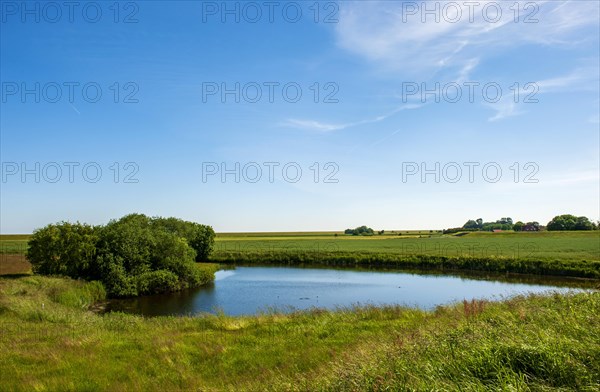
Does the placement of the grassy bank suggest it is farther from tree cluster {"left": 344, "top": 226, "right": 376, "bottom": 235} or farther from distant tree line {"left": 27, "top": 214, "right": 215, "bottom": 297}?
tree cluster {"left": 344, "top": 226, "right": 376, "bottom": 235}

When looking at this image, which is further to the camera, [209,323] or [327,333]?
[209,323]

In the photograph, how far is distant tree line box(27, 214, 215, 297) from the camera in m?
36.5

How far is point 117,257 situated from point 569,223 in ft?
516

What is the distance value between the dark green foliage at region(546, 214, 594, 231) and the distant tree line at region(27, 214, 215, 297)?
472ft

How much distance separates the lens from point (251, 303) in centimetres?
3425

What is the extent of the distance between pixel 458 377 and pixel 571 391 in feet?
4.97

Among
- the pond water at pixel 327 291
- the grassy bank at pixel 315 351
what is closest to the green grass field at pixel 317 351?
the grassy bank at pixel 315 351

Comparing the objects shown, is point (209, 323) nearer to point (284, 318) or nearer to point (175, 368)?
point (284, 318)

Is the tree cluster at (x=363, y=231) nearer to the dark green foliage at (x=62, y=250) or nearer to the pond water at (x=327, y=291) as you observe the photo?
the pond water at (x=327, y=291)

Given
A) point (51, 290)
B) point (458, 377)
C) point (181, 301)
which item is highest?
point (458, 377)

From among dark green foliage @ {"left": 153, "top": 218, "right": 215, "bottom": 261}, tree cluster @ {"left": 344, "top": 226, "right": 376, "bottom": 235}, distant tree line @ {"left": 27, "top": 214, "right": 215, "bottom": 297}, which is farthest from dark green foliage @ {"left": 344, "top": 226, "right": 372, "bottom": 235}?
distant tree line @ {"left": 27, "top": 214, "right": 215, "bottom": 297}

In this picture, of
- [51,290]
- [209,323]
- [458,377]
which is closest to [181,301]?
[51,290]

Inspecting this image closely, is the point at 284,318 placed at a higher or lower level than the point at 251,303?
higher

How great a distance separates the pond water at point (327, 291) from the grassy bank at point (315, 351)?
11834 millimetres
